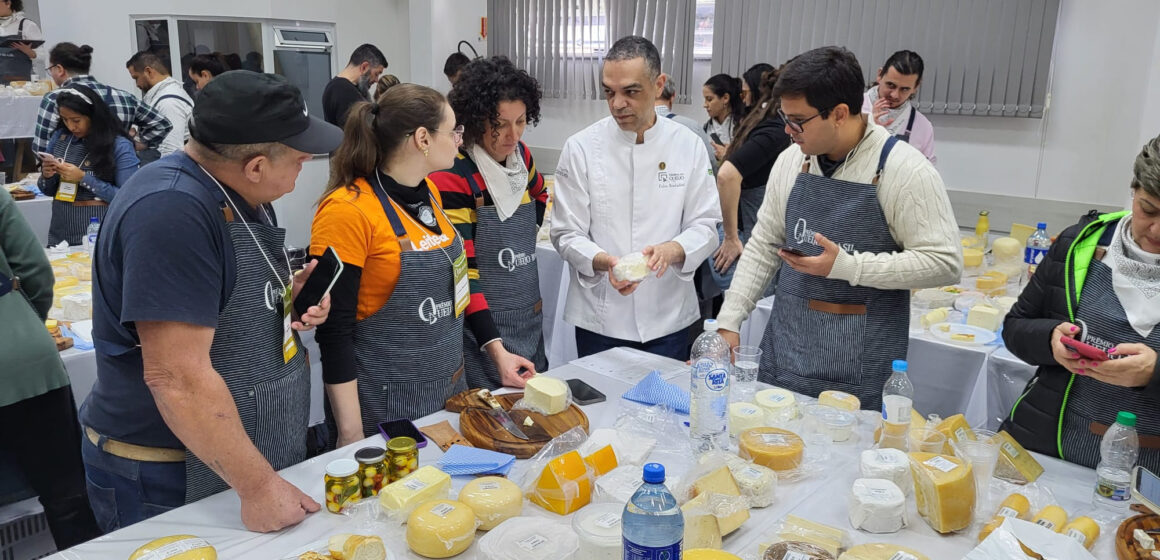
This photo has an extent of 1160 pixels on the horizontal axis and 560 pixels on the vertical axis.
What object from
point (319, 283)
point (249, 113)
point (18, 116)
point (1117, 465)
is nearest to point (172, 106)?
point (18, 116)

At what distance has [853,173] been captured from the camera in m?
2.30

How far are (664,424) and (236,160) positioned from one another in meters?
1.21

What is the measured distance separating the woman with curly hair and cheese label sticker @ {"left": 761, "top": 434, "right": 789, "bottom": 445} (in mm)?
950

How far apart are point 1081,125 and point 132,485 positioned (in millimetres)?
5913

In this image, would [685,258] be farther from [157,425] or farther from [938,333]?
[157,425]

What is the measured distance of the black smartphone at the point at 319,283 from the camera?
6.09 ft

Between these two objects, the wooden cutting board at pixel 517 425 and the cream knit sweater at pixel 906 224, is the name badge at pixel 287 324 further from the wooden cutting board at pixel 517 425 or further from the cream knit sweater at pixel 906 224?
the cream knit sweater at pixel 906 224

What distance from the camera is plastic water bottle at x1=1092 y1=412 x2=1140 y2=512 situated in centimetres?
166

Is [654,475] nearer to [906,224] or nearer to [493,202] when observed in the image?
[906,224]

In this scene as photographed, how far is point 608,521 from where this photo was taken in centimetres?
143

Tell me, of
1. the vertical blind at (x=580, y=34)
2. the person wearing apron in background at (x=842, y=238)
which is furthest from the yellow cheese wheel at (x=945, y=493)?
the vertical blind at (x=580, y=34)

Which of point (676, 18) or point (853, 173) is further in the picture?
point (676, 18)

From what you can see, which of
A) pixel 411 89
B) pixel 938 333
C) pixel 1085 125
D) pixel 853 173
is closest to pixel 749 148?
pixel 938 333

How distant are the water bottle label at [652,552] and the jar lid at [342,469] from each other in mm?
673
